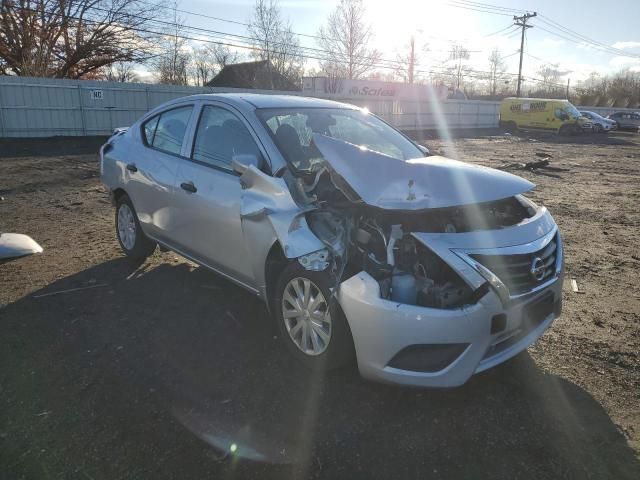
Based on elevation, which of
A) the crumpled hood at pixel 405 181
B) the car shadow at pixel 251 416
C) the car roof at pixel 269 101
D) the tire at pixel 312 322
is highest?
the car roof at pixel 269 101

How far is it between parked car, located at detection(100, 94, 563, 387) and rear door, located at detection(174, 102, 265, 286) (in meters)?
0.01

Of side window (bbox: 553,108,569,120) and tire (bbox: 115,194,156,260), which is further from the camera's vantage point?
side window (bbox: 553,108,569,120)

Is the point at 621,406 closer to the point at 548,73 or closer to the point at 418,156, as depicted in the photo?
the point at 418,156

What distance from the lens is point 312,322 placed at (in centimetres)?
308

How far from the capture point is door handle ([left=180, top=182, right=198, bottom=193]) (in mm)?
4008

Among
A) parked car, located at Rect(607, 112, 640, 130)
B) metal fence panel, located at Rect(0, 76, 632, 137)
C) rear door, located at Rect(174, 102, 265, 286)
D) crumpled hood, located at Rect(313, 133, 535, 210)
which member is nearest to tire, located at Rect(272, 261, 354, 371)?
rear door, located at Rect(174, 102, 265, 286)

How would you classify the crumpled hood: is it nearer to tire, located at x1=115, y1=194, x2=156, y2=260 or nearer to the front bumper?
the front bumper

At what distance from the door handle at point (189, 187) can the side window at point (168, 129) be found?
1.34ft

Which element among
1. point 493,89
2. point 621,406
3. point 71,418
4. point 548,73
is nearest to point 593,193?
point 621,406

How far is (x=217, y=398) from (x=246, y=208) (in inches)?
49.5

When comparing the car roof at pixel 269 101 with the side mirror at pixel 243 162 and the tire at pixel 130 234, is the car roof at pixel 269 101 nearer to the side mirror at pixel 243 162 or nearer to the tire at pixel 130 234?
the side mirror at pixel 243 162

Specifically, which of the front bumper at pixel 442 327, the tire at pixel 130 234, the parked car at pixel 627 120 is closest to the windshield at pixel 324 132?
the front bumper at pixel 442 327

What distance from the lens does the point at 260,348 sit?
357 centimetres

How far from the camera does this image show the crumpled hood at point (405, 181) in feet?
9.53
